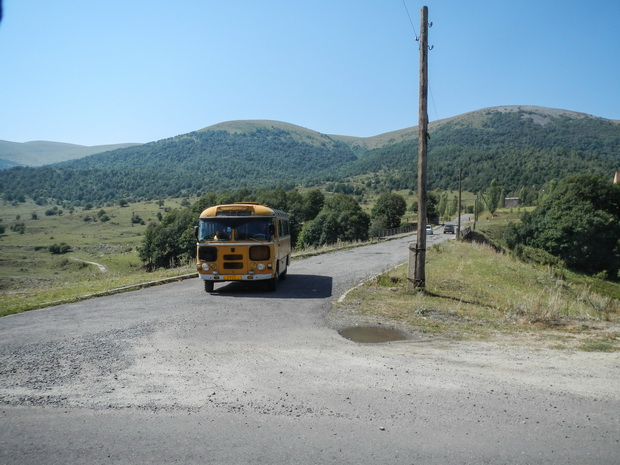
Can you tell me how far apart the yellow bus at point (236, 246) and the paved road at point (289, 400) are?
A: 15.2 feet

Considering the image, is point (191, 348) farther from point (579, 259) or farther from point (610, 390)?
point (579, 259)

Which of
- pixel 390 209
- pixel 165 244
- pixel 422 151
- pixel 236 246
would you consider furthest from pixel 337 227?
pixel 236 246

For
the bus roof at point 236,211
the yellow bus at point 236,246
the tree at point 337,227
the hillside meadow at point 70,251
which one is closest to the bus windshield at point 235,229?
the yellow bus at point 236,246

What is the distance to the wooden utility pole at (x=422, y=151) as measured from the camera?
12.9 meters

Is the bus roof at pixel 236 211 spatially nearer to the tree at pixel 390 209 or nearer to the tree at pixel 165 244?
the tree at pixel 165 244

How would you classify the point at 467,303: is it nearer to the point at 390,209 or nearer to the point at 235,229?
the point at 235,229

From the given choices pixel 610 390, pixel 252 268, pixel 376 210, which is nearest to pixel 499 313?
pixel 610 390

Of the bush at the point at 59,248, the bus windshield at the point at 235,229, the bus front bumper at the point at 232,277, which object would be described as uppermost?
the bus windshield at the point at 235,229

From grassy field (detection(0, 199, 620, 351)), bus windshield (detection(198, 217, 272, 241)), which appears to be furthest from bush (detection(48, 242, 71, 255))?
bus windshield (detection(198, 217, 272, 241))

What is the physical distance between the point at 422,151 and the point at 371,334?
269 inches

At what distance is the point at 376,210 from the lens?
91.5m

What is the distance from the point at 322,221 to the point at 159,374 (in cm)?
6755

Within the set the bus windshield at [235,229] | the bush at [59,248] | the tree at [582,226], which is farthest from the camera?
the bush at [59,248]

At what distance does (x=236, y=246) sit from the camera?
13.4 m
